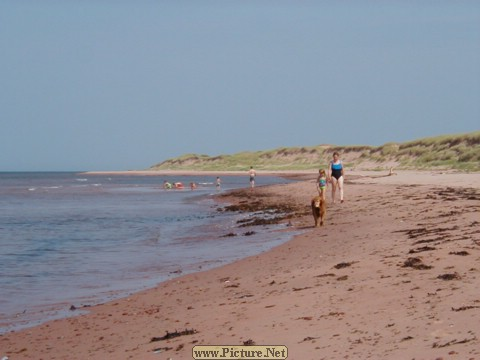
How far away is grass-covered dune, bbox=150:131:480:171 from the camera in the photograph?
71312 millimetres

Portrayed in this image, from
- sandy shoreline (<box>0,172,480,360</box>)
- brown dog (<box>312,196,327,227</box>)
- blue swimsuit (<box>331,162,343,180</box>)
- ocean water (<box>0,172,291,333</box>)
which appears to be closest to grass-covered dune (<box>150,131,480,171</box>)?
blue swimsuit (<box>331,162,343,180</box>)

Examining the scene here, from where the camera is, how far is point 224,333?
7.48 metres

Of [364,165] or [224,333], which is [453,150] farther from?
[224,333]

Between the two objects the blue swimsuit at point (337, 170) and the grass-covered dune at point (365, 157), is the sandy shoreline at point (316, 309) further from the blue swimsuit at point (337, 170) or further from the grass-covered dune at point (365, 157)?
the grass-covered dune at point (365, 157)

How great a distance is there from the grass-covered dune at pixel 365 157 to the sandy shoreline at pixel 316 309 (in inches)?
1612

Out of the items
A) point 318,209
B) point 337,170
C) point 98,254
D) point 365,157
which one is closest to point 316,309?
point 98,254

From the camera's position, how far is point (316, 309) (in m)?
7.86

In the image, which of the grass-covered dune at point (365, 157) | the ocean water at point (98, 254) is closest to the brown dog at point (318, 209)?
the ocean water at point (98, 254)

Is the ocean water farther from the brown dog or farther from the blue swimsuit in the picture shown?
the blue swimsuit

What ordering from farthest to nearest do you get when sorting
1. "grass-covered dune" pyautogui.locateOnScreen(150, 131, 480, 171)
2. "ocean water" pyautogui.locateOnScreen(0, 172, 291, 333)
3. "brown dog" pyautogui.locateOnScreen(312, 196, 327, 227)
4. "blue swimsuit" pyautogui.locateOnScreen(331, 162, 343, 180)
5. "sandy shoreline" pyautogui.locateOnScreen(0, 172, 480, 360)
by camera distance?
"grass-covered dune" pyautogui.locateOnScreen(150, 131, 480, 171) < "blue swimsuit" pyautogui.locateOnScreen(331, 162, 343, 180) < "brown dog" pyautogui.locateOnScreen(312, 196, 327, 227) < "ocean water" pyautogui.locateOnScreen(0, 172, 291, 333) < "sandy shoreline" pyautogui.locateOnScreen(0, 172, 480, 360)

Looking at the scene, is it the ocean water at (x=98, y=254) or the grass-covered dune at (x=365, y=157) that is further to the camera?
the grass-covered dune at (x=365, y=157)

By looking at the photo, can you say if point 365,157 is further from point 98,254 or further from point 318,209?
point 98,254

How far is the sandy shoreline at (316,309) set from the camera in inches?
250

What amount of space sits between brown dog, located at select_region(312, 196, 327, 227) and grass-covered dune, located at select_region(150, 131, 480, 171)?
33.6 m
